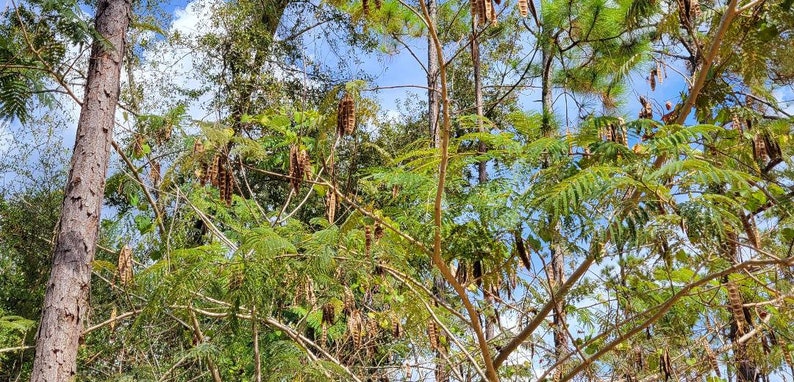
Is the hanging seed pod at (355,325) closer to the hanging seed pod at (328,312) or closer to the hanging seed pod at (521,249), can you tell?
the hanging seed pod at (328,312)

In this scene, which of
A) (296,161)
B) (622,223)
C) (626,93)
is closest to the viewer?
(622,223)

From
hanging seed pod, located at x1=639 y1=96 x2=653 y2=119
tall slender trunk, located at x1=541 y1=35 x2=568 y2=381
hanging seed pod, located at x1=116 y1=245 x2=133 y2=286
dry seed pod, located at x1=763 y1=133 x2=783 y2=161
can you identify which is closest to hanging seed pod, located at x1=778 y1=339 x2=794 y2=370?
tall slender trunk, located at x1=541 y1=35 x2=568 y2=381

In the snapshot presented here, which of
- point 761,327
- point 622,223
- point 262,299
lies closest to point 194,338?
point 262,299

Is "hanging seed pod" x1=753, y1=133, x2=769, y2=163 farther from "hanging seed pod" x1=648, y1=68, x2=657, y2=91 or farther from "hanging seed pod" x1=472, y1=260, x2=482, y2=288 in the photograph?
"hanging seed pod" x1=648, y1=68, x2=657, y2=91

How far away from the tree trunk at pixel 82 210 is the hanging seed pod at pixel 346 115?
5.34 feet

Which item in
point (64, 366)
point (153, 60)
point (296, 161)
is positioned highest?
point (153, 60)

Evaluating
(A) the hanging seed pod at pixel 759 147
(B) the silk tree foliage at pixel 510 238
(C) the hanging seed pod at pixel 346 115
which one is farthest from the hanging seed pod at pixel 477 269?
(A) the hanging seed pod at pixel 759 147

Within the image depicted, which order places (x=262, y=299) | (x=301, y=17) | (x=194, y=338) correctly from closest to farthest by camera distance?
(x=262, y=299) → (x=194, y=338) → (x=301, y=17)

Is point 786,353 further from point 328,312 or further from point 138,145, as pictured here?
point 138,145

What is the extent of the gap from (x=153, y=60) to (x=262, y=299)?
6584 millimetres

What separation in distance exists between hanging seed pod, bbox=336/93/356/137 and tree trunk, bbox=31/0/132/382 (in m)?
1.63

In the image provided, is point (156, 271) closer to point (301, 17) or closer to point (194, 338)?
point (194, 338)

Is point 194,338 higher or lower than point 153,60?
lower

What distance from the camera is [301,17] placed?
401 inches
